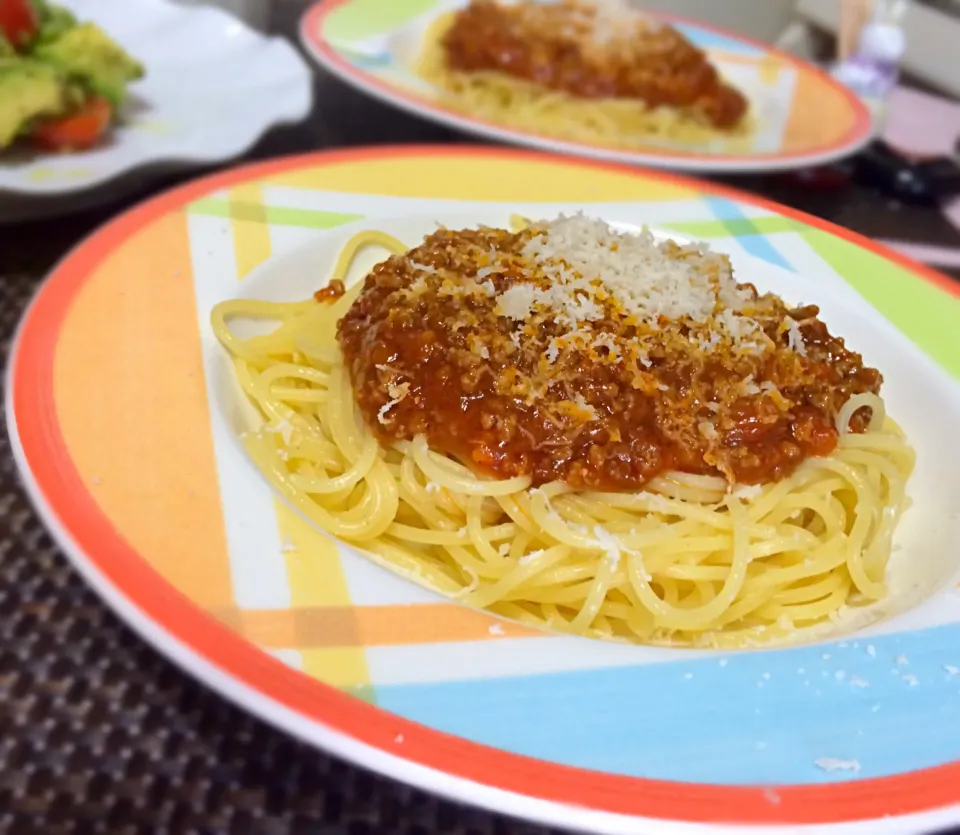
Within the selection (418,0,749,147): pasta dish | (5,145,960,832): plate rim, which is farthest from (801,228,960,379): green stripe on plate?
(418,0,749,147): pasta dish

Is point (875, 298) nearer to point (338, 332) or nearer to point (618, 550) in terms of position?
point (618, 550)

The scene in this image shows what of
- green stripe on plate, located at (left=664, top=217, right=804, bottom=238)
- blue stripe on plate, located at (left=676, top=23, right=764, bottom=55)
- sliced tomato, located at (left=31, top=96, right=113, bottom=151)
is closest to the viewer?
green stripe on plate, located at (left=664, top=217, right=804, bottom=238)

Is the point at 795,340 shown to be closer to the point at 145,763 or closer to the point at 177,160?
the point at 145,763

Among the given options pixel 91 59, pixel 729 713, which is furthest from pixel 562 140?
pixel 729 713

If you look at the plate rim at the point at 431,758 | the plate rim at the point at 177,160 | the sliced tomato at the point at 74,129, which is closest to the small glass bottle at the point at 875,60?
the plate rim at the point at 177,160

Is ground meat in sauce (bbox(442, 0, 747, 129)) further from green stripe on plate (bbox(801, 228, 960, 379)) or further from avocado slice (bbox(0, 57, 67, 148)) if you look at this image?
avocado slice (bbox(0, 57, 67, 148))

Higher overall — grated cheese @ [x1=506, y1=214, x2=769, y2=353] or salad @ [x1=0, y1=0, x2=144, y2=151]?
grated cheese @ [x1=506, y1=214, x2=769, y2=353]
